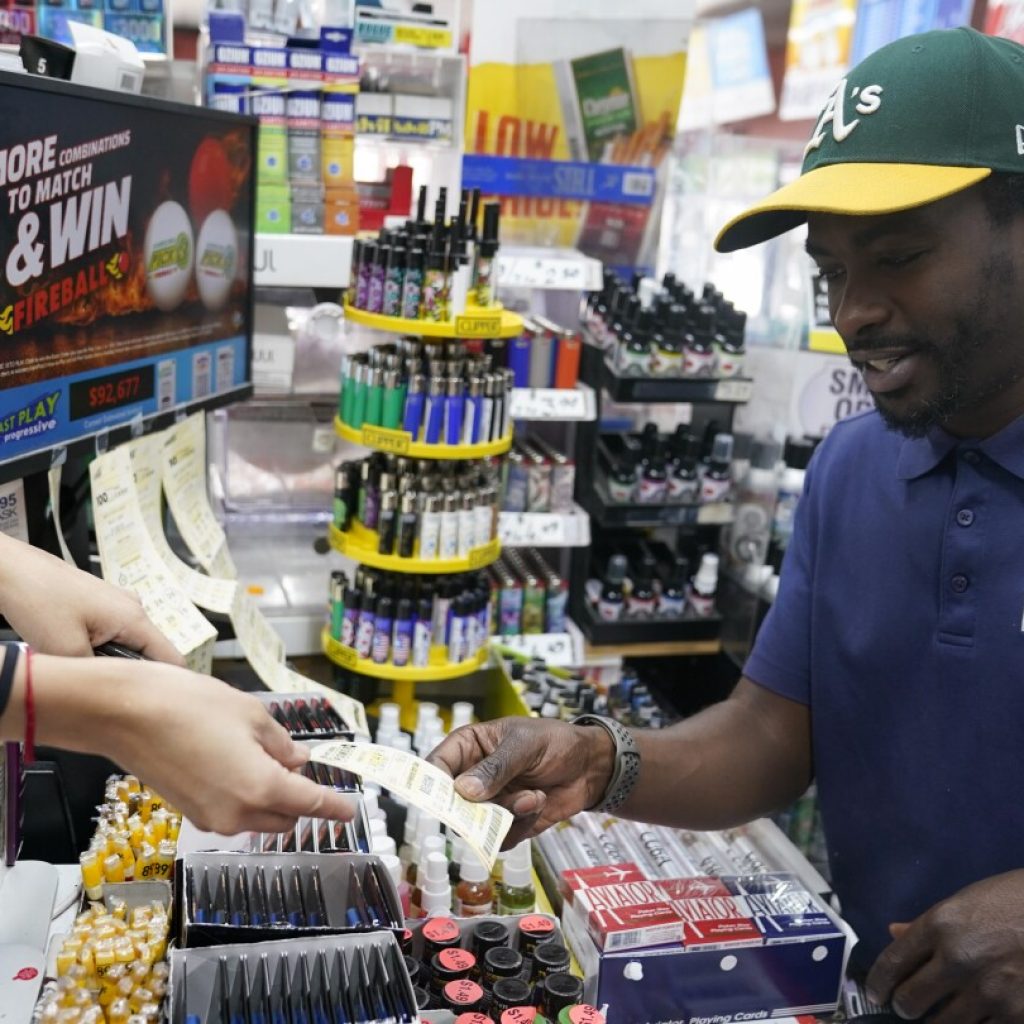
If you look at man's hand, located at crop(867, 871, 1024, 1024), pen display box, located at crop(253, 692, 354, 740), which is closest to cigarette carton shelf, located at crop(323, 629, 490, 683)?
pen display box, located at crop(253, 692, 354, 740)

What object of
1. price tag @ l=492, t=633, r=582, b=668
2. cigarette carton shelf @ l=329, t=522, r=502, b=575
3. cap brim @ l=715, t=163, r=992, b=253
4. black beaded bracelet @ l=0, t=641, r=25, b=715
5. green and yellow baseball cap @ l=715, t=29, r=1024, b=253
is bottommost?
price tag @ l=492, t=633, r=582, b=668

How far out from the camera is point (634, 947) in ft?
5.17

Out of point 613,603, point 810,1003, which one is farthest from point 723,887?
point 613,603

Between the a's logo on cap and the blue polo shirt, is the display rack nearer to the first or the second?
the blue polo shirt

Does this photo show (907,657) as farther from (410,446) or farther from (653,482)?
(653,482)

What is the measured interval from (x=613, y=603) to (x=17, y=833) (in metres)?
2.51

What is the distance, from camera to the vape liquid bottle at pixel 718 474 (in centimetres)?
379

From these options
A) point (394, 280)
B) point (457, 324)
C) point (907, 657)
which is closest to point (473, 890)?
point (907, 657)

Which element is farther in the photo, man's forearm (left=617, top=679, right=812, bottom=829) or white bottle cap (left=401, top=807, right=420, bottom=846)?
white bottle cap (left=401, top=807, right=420, bottom=846)

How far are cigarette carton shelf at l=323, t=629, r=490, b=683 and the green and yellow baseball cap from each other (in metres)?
1.95

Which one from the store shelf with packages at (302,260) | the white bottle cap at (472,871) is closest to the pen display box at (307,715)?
the white bottle cap at (472,871)

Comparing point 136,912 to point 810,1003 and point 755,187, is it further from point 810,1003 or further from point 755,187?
point 755,187

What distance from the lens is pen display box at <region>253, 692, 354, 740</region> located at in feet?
5.98

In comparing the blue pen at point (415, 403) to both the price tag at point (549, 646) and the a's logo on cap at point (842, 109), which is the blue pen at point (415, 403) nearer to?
the price tag at point (549, 646)
